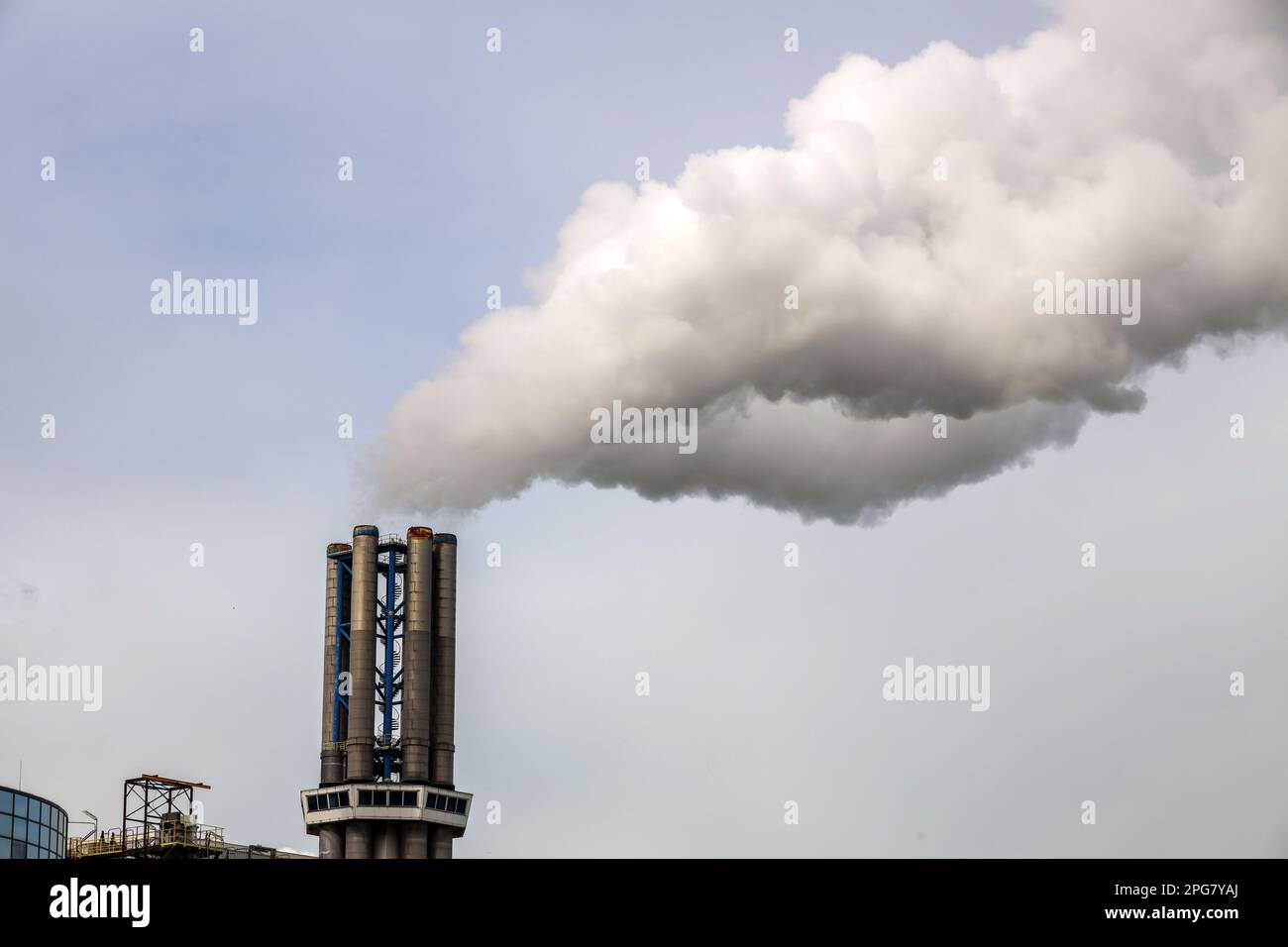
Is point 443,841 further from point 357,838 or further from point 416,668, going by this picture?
point 416,668

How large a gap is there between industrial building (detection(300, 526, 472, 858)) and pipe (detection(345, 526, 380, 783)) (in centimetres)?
7

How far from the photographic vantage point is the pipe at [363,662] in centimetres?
11462

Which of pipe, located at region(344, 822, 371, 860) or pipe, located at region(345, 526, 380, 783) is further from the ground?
pipe, located at region(345, 526, 380, 783)

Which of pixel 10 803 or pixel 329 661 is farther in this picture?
pixel 329 661

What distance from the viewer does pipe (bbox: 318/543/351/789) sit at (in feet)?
380

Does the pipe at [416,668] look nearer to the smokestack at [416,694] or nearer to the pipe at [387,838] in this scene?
the smokestack at [416,694]

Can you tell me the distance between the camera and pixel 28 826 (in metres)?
80.9

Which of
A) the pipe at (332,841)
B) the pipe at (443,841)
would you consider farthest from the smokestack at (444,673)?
the pipe at (332,841)

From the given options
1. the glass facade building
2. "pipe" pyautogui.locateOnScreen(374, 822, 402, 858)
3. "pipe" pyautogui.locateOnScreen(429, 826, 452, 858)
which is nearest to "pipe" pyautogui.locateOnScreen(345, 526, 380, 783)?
"pipe" pyautogui.locateOnScreen(374, 822, 402, 858)

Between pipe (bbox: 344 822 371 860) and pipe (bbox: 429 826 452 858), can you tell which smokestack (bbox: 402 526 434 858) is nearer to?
pipe (bbox: 429 826 452 858)
